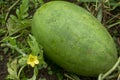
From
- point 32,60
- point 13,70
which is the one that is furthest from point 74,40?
point 13,70

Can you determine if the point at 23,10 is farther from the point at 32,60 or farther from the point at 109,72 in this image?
the point at 109,72

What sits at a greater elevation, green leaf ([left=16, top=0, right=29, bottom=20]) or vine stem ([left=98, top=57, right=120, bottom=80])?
green leaf ([left=16, top=0, right=29, bottom=20])

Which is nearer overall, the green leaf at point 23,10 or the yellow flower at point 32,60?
the yellow flower at point 32,60

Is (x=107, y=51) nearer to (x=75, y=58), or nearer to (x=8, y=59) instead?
(x=75, y=58)

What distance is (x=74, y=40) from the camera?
194 cm

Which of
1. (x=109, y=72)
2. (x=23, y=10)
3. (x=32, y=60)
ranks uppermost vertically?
(x=23, y=10)

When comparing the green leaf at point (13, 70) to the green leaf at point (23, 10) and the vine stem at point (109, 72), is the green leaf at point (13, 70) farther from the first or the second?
the vine stem at point (109, 72)

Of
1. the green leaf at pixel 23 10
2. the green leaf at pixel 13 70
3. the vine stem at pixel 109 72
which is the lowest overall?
the vine stem at pixel 109 72

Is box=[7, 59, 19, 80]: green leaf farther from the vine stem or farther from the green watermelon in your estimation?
the vine stem

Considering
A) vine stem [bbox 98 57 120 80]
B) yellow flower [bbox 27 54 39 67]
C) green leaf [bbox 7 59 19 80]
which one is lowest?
vine stem [bbox 98 57 120 80]

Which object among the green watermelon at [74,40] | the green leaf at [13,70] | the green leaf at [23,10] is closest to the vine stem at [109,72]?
the green watermelon at [74,40]

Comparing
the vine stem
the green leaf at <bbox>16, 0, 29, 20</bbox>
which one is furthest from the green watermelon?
the green leaf at <bbox>16, 0, 29, 20</bbox>

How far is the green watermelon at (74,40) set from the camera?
1933 millimetres

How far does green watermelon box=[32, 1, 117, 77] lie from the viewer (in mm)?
1933
